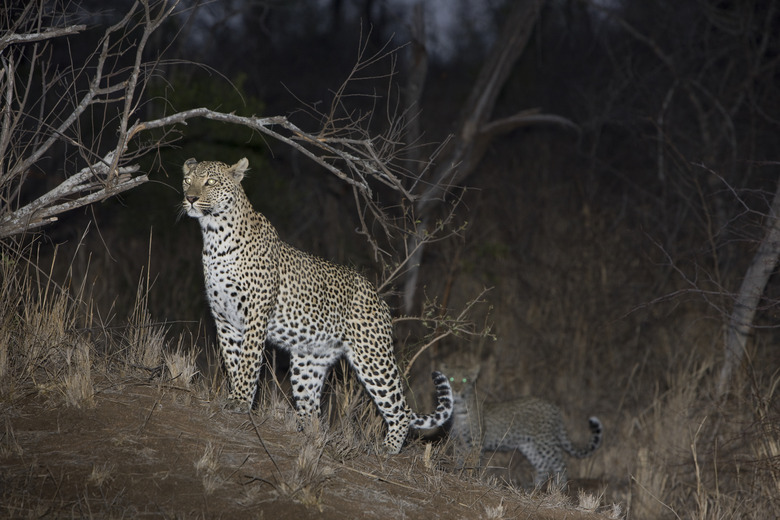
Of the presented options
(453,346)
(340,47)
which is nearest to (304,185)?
(453,346)

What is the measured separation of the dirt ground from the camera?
4.55 meters

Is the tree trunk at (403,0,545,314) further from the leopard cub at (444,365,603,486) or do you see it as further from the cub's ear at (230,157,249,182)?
the cub's ear at (230,157,249,182)

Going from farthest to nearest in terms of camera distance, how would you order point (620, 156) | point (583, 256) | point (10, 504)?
point (620, 156), point (583, 256), point (10, 504)

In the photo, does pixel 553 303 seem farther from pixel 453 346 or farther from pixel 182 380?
pixel 182 380

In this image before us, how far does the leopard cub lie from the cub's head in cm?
390

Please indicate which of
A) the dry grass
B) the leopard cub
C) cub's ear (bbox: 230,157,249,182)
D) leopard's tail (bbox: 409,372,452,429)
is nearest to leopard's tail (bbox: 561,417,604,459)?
the leopard cub

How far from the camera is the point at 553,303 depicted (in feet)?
43.4

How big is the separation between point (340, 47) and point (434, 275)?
38.1 ft

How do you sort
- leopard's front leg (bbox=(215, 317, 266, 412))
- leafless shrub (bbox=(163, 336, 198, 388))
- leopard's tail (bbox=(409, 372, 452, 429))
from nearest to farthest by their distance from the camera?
leafless shrub (bbox=(163, 336, 198, 388))
leopard's front leg (bbox=(215, 317, 266, 412))
leopard's tail (bbox=(409, 372, 452, 429))

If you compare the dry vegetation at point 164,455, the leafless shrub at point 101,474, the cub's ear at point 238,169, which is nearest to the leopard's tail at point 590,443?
the dry vegetation at point 164,455

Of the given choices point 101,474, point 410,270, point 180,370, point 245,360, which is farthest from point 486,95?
point 101,474

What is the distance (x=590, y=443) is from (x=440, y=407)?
11.5ft

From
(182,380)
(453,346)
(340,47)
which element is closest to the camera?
(182,380)

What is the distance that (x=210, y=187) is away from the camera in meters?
6.70
